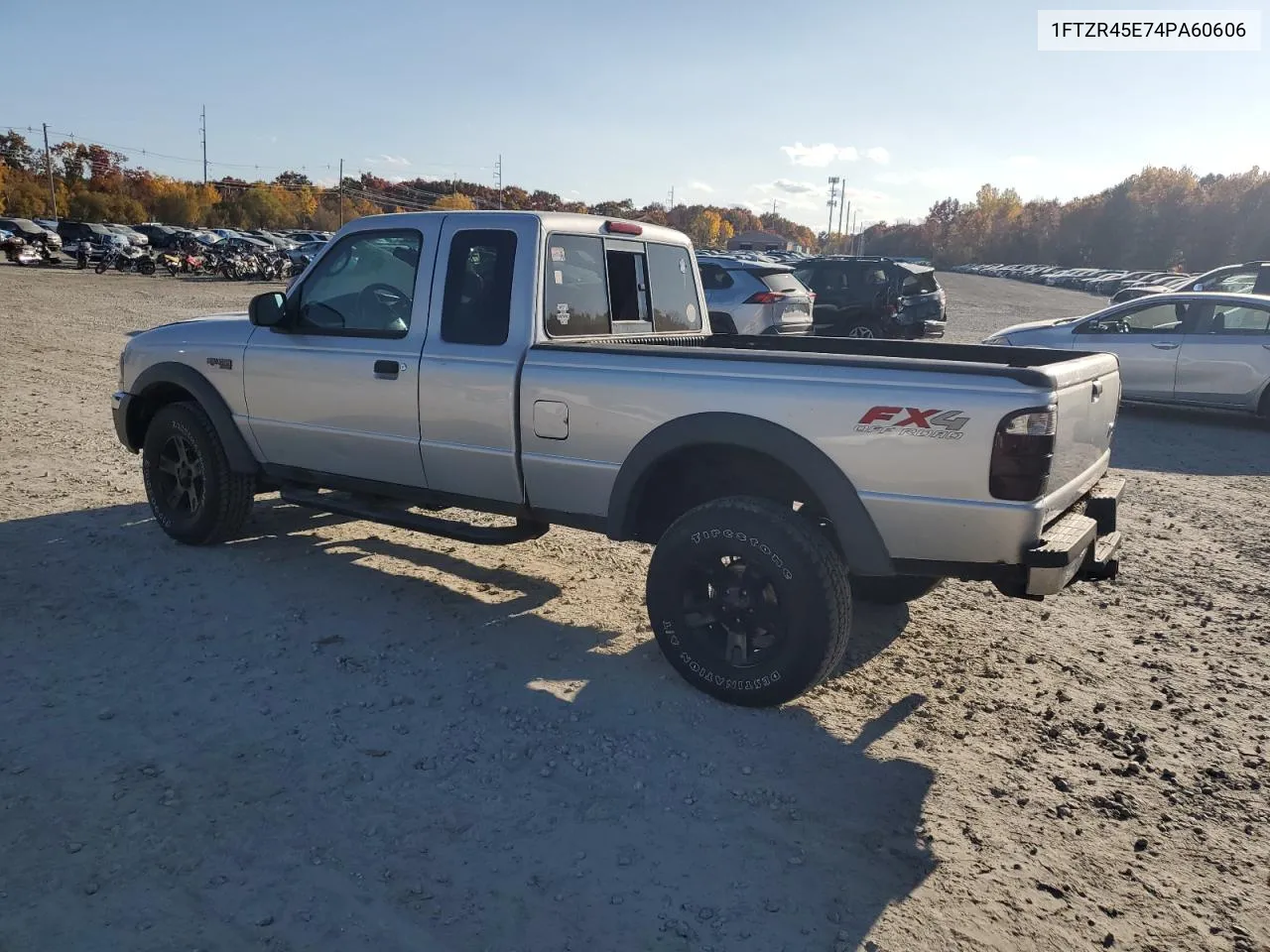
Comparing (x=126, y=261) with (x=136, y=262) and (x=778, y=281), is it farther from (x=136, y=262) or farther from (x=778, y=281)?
(x=778, y=281)

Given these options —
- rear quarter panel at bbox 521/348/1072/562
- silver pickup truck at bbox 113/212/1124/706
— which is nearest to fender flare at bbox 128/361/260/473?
silver pickup truck at bbox 113/212/1124/706

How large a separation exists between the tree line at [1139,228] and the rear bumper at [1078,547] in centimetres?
9821

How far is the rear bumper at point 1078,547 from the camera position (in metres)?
3.53

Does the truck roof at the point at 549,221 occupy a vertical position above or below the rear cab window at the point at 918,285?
below

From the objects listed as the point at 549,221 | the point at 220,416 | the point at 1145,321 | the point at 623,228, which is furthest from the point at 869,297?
the point at 220,416

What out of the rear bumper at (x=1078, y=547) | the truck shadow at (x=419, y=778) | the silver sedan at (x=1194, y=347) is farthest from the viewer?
the silver sedan at (x=1194, y=347)

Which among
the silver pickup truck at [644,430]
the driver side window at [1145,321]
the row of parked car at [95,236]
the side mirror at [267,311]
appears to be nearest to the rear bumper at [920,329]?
the driver side window at [1145,321]

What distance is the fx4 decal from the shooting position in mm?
3471

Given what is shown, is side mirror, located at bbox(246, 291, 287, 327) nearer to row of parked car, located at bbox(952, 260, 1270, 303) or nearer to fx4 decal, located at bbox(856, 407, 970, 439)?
fx4 decal, located at bbox(856, 407, 970, 439)

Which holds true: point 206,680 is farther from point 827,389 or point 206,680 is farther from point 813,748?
point 827,389

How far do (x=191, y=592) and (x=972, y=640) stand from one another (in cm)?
411

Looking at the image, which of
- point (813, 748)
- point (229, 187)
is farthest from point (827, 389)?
point (229, 187)

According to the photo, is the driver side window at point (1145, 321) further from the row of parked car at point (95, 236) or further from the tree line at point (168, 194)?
the tree line at point (168, 194)

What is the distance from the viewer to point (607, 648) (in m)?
4.65
